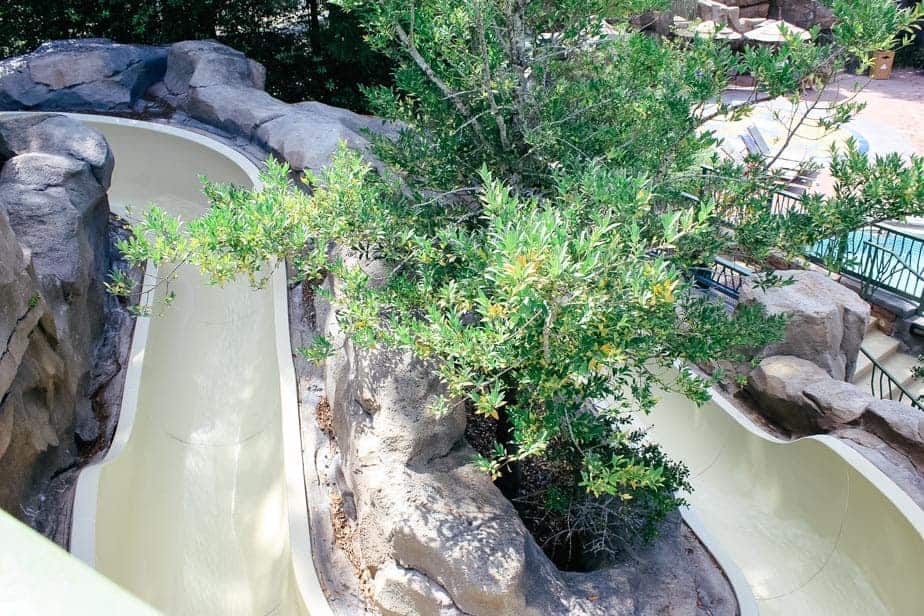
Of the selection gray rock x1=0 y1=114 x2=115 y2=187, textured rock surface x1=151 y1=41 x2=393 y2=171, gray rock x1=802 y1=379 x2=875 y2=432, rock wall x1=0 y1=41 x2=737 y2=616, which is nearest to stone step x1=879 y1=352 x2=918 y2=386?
gray rock x1=802 y1=379 x2=875 y2=432

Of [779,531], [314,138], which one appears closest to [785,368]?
[779,531]

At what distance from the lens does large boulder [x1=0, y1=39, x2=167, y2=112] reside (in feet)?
32.5

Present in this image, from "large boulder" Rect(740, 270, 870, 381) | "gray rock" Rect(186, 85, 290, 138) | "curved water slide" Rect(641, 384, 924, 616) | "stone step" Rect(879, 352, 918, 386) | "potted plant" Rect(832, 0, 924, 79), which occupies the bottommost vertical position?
"curved water slide" Rect(641, 384, 924, 616)

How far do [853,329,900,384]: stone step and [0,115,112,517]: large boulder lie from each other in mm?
6939

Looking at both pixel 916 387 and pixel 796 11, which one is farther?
pixel 796 11

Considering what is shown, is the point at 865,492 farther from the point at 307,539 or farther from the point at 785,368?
the point at 307,539

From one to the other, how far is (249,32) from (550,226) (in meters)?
11.0

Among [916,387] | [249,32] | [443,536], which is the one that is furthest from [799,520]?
[249,32]

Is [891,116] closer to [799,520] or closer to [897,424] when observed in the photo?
[897,424]

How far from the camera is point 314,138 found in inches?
310

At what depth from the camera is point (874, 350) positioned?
8148mm

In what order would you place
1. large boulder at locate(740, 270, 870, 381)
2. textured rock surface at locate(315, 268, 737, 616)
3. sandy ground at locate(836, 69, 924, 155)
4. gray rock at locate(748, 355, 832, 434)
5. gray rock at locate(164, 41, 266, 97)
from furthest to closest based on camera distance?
sandy ground at locate(836, 69, 924, 155) < gray rock at locate(164, 41, 266, 97) < large boulder at locate(740, 270, 870, 381) < gray rock at locate(748, 355, 832, 434) < textured rock surface at locate(315, 268, 737, 616)

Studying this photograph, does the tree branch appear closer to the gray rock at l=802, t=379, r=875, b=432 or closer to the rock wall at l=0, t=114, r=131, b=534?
the rock wall at l=0, t=114, r=131, b=534

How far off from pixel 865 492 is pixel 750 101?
319 centimetres
